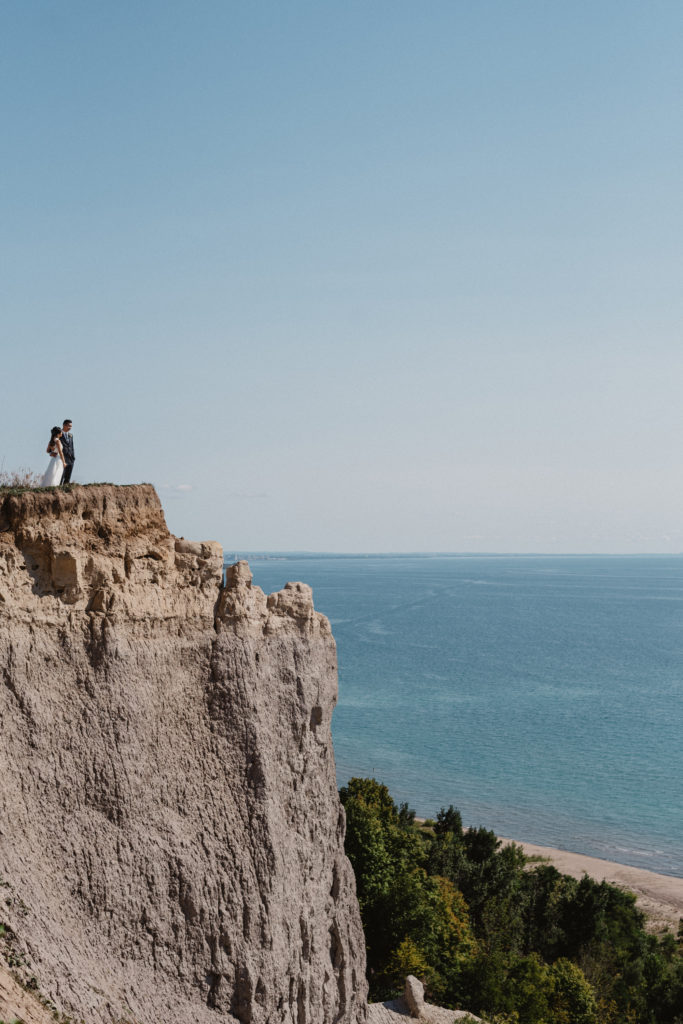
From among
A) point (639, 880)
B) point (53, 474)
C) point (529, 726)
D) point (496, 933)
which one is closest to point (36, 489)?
point (53, 474)

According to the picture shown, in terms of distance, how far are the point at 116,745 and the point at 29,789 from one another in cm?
147

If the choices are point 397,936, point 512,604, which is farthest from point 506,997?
point 512,604

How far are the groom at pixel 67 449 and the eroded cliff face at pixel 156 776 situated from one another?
3.95 feet

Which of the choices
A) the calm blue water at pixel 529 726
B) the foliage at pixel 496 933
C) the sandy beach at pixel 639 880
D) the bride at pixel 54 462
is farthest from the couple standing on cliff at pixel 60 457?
the calm blue water at pixel 529 726

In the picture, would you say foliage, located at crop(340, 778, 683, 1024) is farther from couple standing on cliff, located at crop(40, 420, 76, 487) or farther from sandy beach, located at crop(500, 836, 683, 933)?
couple standing on cliff, located at crop(40, 420, 76, 487)

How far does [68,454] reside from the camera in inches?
588

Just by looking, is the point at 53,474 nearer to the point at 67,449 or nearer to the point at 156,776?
the point at 67,449

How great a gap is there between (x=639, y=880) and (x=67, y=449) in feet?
140

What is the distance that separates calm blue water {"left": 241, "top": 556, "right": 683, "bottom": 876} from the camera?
55156 millimetres

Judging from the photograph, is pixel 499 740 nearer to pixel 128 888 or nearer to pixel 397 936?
pixel 397 936

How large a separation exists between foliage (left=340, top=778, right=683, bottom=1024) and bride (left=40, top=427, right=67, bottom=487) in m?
16.8

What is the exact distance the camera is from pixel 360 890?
81.8 ft

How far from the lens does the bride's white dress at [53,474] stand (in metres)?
14.5

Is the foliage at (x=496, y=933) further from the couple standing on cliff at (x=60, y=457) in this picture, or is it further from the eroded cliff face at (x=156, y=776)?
the couple standing on cliff at (x=60, y=457)
